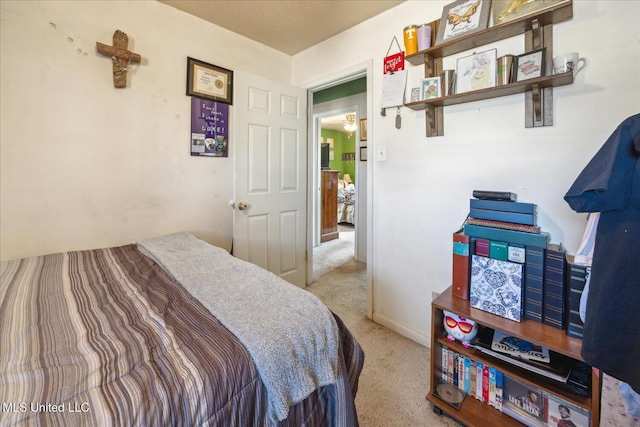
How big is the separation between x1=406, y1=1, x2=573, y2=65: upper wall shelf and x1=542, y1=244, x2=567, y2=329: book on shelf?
1084 mm

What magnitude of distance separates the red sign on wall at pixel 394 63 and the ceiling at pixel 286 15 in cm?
35

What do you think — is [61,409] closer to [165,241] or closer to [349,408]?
[349,408]

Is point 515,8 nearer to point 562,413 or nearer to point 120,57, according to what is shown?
point 562,413

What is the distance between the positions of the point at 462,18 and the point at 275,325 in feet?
6.09

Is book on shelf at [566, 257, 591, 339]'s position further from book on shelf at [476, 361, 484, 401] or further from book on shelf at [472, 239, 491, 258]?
book on shelf at [476, 361, 484, 401]

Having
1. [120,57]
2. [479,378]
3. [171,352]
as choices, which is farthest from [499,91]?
[120,57]

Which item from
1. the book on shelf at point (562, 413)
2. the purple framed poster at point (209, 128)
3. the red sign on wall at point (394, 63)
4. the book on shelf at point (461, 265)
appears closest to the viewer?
the book on shelf at point (562, 413)

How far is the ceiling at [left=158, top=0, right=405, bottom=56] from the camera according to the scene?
6.40 feet

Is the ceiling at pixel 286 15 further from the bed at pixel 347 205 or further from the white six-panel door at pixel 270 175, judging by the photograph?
the bed at pixel 347 205

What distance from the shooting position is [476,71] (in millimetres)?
1541

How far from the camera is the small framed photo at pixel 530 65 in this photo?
4.33 ft

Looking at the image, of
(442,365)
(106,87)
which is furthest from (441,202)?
(106,87)

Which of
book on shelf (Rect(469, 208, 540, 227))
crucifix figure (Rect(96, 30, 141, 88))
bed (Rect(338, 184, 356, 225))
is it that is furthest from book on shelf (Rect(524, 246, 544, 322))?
bed (Rect(338, 184, 356, 225))

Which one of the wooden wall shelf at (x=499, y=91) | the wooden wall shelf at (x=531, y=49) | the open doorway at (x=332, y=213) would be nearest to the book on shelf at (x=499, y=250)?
the wooden wall shelf at (x=531, y=49)
